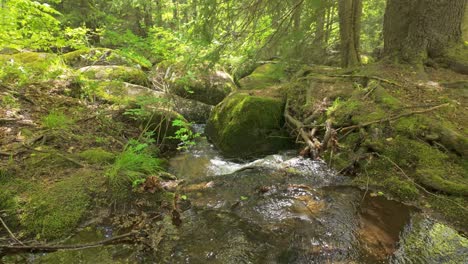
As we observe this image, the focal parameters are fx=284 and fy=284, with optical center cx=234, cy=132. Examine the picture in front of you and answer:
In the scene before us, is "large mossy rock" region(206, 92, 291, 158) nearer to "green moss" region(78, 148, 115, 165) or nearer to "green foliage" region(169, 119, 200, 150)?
"green foliage" region(169, 119, 200, 150)

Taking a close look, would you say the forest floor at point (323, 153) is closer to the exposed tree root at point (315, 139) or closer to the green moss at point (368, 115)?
the green moss at point (368, 115)

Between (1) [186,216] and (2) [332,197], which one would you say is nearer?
(1) [186,216]

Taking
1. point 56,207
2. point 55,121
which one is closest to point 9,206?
point 56,207

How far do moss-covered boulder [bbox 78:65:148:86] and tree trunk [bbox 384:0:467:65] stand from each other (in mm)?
6960

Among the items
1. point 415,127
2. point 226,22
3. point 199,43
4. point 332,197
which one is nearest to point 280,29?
point 226,22

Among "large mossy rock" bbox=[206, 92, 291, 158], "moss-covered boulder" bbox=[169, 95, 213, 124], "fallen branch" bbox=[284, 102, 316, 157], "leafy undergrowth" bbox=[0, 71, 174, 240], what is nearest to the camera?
"leafy undergrowth" bbox=[0, 71, 174, 240]

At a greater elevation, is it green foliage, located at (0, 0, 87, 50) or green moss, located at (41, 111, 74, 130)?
green foliage, located at (0, 0, 87, 50)

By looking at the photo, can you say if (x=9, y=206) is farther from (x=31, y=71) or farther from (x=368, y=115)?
(x=368, y=115)

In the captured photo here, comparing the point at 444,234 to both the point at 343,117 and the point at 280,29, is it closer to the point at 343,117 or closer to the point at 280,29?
the point at 343,117

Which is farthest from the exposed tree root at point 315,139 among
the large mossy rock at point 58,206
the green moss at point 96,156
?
the large mossy rock at point 58,206

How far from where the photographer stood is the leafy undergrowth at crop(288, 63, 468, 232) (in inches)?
144

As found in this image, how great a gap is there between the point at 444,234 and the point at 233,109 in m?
4.80

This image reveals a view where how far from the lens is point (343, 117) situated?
536cm

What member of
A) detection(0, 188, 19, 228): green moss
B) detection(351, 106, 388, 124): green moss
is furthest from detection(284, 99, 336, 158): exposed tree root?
detection(0, 188, 19, 228): green moss
